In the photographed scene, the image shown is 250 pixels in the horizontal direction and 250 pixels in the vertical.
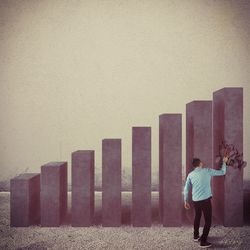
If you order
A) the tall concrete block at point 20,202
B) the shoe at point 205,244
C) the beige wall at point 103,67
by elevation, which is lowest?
the shoe at point 205,244

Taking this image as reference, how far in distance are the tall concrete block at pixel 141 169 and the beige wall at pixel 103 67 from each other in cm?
247

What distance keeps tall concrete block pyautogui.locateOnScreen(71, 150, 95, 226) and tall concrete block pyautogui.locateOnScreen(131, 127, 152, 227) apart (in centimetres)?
69

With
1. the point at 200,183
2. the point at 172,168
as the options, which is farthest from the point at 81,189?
the point at 200,183

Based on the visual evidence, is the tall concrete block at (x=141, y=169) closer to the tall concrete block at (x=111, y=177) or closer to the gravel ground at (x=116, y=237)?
the tall concrete block at (x=111, y=177)

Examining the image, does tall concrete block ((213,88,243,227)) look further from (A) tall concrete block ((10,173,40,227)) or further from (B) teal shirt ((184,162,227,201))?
(A) tall concrete block ((10,173,40,227))

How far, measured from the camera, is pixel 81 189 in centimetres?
→ 493

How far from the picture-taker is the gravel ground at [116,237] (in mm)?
4102

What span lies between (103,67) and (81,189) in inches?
136

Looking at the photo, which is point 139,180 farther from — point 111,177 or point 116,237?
point 116,237

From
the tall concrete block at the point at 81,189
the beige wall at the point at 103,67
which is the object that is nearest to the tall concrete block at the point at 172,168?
the tall concrete block at the point at 81,189

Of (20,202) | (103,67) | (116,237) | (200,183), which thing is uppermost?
(103,67)

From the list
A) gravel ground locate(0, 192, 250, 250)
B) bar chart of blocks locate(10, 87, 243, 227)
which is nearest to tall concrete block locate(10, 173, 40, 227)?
bar chart of blocks locate(10, 87, 243, 227)

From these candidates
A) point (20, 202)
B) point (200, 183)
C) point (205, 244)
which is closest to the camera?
point (205, 244)

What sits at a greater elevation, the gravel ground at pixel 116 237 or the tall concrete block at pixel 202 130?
the tall concrete block at pixel 202 130
